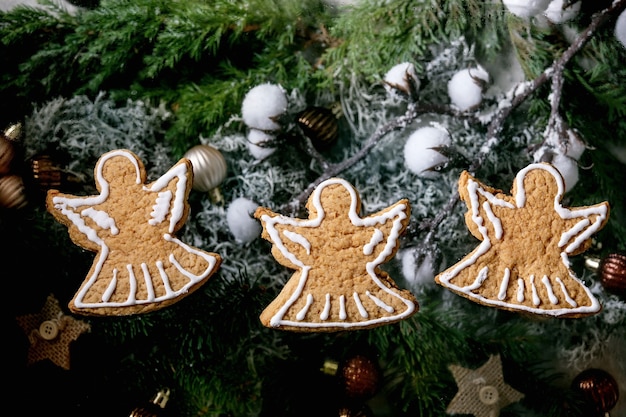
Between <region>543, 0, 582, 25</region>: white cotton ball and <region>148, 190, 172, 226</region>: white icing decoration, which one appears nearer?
<region>148, 190, 172, 226</region>: white icing decoration

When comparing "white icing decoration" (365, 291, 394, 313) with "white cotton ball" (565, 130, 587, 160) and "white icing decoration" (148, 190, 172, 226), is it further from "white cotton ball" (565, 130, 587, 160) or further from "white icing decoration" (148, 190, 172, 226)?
"white cotton ball" (565, 130, 587, 160)

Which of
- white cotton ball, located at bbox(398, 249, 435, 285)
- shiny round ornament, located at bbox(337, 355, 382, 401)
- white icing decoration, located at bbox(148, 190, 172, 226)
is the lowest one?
shiny round ornament, located at bbox(337, 355, 382, 401)

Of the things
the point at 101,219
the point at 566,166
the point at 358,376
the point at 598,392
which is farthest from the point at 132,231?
the point at 598,392

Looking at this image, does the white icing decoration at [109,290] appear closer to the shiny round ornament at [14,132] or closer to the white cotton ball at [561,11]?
the shiny round ornament at [14,132]

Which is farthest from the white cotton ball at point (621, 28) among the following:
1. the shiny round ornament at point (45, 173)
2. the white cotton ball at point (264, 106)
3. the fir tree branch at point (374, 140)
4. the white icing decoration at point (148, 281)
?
the shiny round ornament at point (45, 173)

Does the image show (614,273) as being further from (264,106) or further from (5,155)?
(5,155)

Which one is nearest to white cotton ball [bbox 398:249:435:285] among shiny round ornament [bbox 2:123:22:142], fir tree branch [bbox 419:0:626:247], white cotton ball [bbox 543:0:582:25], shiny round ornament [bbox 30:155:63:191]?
fir tree branch [bbox 419:0:626:247]

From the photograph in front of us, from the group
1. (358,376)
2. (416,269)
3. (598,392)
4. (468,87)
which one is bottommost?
(598,392)
